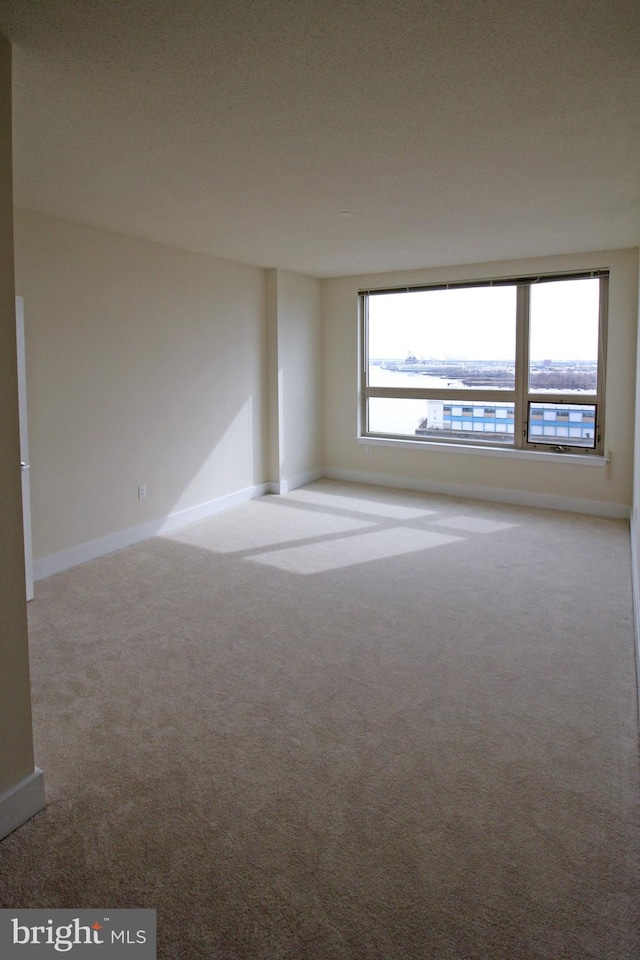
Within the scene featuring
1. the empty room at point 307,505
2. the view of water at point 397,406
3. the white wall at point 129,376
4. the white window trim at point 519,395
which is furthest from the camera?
the view of water at point 397,406

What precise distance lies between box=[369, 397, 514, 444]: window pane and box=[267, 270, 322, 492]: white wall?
29.4 inches

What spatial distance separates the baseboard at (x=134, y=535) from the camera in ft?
14.6

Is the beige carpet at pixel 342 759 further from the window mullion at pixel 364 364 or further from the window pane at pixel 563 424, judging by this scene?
the window mullion at pixel 364 364

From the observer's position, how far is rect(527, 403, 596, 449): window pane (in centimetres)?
604

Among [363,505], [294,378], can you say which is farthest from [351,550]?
[294,378]

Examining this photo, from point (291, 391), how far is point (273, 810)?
17.3 feet

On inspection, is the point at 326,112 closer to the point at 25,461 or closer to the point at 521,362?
the point at 25,461

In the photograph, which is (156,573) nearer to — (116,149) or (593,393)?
(116,149)

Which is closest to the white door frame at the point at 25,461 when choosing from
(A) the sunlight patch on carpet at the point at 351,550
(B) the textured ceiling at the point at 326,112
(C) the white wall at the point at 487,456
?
(B) the textured ceiling at the point at 326,112

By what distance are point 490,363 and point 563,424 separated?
97 centimetres

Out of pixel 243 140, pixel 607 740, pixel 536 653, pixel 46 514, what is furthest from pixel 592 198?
pixel 46 514

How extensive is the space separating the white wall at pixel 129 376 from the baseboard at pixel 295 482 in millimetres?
352

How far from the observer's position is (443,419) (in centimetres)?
696

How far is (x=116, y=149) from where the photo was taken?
9.70 ft
